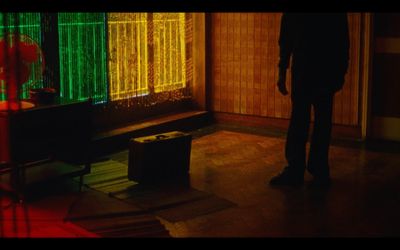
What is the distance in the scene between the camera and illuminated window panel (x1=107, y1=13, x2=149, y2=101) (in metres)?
7.62

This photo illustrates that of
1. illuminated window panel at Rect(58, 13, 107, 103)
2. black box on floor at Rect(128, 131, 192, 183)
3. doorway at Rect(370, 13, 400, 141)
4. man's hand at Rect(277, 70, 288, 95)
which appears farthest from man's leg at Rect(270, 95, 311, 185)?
illuminated window panel at Rect(58, 13, 107, 103)

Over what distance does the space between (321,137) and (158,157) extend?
1.51 m

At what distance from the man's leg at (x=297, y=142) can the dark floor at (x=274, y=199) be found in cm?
14

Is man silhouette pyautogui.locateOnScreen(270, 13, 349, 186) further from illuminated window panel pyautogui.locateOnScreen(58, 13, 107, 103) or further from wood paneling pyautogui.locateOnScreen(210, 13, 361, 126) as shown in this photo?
illuminated window panel pyautogui.locateOnScreen(58, 13, 107, 103)

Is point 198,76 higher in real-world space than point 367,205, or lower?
higher

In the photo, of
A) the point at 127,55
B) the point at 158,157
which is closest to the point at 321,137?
the point at 158,157

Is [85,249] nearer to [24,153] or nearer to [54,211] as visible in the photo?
[54,211]

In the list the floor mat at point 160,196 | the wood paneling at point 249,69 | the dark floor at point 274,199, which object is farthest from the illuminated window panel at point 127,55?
the floor mat at point 160,196

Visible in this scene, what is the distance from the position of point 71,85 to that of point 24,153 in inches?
64.0

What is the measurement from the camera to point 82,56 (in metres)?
7.22

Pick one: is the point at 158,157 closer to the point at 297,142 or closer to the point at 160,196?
the point at 160,196

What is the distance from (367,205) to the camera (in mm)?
5629

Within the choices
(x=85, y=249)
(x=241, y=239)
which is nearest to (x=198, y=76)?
(x=241, y=239)

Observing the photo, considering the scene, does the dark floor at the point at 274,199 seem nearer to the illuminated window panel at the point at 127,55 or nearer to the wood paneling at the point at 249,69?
the wood paneling at the point at 249,69
